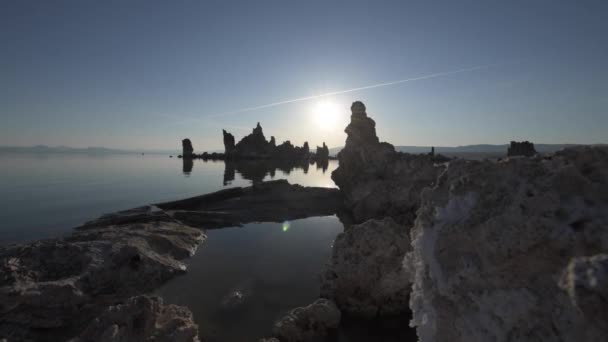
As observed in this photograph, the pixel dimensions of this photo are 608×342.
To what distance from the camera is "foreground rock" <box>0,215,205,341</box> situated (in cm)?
818

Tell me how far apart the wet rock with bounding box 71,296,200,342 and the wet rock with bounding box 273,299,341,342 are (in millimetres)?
2487

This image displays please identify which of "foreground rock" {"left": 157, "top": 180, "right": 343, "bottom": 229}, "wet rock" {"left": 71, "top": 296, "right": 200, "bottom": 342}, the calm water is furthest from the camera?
"foreground rock" {"left": 157, "top": 180, "right": 343, "bottom": 229}

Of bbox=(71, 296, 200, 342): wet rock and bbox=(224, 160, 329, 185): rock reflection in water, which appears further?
bbox=(224, 160, 329, 185): rock reflection in water

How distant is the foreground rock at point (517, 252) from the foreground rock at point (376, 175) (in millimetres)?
15701

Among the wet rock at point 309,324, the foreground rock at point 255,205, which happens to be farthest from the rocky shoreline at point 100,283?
the foreground rock at point 255,205

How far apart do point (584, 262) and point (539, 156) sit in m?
1.90

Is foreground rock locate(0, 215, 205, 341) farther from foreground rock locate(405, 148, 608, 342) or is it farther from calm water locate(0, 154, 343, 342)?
foreground rock locate(405, 148, 608, 342)

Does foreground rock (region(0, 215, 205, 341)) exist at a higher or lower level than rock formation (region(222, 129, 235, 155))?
lower

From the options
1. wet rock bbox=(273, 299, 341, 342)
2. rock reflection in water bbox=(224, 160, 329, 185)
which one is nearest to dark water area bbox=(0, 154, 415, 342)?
wet rock bbox=(273, 299, 341, 342)

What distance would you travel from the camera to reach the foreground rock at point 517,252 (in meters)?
2.33

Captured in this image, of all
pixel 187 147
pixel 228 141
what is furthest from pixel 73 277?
pixel 187 147

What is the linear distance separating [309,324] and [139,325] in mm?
4587

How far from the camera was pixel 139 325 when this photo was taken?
6.44 metres

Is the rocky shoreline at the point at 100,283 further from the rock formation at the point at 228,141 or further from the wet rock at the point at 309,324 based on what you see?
the rock formation at the point at 228,141
